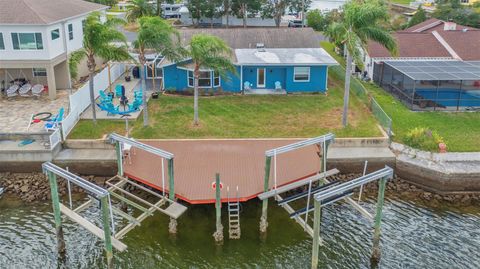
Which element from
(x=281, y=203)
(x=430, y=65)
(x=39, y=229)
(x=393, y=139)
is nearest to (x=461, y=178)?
(x=393, y=139)

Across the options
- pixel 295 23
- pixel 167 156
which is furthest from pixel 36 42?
pixel 295 23

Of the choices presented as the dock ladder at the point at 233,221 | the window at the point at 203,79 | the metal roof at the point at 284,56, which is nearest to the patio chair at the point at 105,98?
the window at the point at 203,79

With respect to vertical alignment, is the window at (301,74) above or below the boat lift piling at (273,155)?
above

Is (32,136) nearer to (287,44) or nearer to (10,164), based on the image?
(10,164)

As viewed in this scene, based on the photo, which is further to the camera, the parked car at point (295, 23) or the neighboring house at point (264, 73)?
the parked car at point (295, 23)

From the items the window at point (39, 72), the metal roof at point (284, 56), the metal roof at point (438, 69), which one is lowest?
the window at point (39, 72)

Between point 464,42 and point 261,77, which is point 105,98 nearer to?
point 261,77

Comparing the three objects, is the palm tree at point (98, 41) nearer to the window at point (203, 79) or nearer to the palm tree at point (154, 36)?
the palm tree at point (154, 36)
